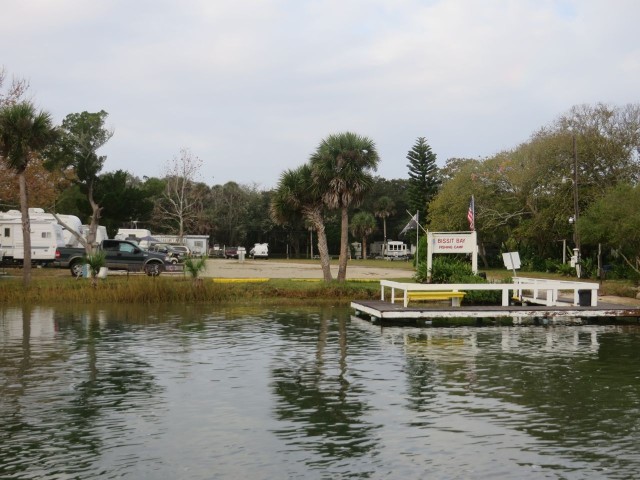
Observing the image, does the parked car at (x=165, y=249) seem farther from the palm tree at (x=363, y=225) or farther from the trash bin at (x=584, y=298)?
the palm tree at (x=363, y=225)

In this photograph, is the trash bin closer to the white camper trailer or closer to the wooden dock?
the wooden dock

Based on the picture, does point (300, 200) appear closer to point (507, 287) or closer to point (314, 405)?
point (507, 287)

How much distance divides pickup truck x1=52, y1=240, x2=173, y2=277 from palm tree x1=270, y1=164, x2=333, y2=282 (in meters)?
8.30

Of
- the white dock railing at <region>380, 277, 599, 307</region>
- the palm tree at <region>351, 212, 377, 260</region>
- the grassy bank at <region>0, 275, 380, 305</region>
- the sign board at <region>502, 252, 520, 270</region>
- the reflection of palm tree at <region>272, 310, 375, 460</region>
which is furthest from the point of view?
the palm tree at <region>351, 212, 377, 260</region>

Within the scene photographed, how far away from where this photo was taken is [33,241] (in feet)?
147

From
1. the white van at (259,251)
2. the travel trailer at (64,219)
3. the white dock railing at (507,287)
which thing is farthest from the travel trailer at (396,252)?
the white dock railing at (507,287)

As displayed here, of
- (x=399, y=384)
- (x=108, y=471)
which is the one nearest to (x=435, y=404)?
(x=399, y=384)

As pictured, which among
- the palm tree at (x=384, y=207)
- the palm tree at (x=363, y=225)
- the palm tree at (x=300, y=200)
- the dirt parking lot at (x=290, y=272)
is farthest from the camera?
the palm tree at (x=384, y=207)

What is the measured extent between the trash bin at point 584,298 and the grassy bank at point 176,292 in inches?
354

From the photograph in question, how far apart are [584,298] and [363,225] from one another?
71.9m

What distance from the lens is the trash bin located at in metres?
28.5

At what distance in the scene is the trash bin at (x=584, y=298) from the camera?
1121 inches

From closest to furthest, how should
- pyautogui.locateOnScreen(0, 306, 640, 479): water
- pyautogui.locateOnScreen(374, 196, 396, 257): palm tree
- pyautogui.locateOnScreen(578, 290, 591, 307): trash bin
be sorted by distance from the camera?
pyautogui.locateOnScreen(0, 306, 640, 479): water
pyautogui.locateOnScreen(578, 290, 591, 307): trash bin
pyautogui.locateOnScreen(374, 196, 396, 257): palm tree

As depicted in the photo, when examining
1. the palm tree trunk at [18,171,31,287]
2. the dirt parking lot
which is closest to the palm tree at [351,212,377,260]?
the dirt parking lot
